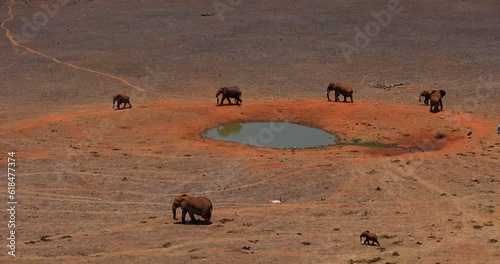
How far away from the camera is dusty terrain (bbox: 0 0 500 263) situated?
22.9m

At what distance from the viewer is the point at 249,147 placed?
3606cm

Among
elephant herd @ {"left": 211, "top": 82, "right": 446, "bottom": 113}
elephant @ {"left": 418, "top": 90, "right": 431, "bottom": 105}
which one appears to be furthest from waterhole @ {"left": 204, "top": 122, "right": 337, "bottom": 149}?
elephant @ {"left": 418, "top": 90, "right": 431, "bottom": 105}

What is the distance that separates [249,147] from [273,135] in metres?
2.90

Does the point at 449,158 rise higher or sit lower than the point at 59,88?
lower

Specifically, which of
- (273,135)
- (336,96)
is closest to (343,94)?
(336,96)

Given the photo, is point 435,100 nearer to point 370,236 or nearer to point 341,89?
point 341,89

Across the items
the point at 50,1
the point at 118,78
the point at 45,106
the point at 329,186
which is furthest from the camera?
the point at 50,1

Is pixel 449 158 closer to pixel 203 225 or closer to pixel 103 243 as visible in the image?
pixel 203 225

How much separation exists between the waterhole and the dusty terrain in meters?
0.73

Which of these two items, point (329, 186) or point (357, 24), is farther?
point (357, 24)

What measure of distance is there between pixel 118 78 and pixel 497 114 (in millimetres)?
23429

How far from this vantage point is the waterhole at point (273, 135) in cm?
3731

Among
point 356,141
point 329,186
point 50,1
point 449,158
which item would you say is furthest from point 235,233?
point 50,1

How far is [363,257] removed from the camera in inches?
838
